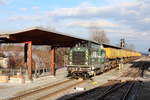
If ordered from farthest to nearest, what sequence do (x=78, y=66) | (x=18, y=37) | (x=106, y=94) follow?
(x=78, y=66)
(x=18, y=37)
(x=106, y=94)

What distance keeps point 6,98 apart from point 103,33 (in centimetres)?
9654

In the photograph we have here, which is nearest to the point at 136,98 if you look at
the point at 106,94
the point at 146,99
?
the point at 146,99

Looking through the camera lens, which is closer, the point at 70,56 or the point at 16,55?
the point at 70,56

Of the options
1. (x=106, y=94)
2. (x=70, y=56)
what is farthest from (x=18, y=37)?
(x=106, y=94)

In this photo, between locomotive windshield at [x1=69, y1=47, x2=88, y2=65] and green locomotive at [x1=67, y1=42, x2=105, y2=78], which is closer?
green locomotive at [x1=67, y1=42, x2=105, y2=78]

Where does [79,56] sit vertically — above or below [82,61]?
above

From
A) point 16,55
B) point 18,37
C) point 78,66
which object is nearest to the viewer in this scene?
point 18,37

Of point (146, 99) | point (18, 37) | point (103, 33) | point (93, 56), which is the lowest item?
point (146, 99)

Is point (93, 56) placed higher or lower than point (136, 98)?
higher

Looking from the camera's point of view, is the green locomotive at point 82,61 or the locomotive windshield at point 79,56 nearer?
the green locomotive at point 82,61

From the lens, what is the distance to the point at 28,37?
23.6 meters

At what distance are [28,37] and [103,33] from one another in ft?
288

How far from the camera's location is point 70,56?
84.9ft

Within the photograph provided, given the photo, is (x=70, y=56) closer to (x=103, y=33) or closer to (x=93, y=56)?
(x=93, y=56)
